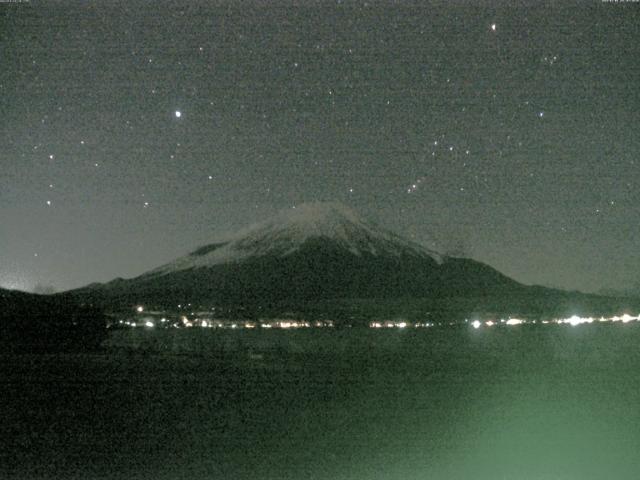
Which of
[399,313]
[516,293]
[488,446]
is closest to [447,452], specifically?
[488,446]

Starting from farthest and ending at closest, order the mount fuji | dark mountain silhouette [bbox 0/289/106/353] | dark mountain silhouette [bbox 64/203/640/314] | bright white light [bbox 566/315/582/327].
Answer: the mount fuji, dark mountain silhouette [bbox 64/203/640/314], bright white light [bbox 566/315/582/327], dark mountain silhouette [bbox 0/289/106/353]

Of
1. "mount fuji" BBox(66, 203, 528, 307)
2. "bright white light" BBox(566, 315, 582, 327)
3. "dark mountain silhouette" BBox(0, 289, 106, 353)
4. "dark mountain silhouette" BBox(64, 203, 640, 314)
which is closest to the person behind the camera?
"dark mountain silhouette" BBox(0, 289, 106, 353)

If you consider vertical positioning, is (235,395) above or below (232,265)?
below

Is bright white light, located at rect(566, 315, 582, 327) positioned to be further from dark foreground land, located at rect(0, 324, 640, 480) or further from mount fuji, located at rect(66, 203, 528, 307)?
mount fuji, located at rect(66, 203, 528, 307)

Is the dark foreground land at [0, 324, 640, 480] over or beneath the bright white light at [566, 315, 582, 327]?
over

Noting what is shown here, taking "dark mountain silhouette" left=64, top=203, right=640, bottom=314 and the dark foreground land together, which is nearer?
the dark foreground land

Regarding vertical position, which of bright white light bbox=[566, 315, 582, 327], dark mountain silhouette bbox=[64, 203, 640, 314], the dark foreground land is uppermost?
dark mountain silhouette bbox=[64, 203, 640, 314]

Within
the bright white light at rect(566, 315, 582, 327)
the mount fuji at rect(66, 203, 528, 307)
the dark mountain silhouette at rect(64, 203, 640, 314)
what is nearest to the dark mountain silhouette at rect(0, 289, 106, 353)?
the bright white light at rect(566, 315, 582, 327)

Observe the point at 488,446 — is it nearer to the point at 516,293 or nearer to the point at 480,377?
the point at 480,377

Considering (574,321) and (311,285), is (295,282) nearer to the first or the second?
(311,285)
